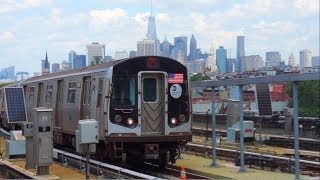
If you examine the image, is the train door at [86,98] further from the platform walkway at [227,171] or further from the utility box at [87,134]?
the utility box at [87,134]

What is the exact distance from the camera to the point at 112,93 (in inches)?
539

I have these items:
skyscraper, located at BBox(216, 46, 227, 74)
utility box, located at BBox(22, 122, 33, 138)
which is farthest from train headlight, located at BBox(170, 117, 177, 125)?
skyscraper, located at BBox(216, 46, 227, 74)

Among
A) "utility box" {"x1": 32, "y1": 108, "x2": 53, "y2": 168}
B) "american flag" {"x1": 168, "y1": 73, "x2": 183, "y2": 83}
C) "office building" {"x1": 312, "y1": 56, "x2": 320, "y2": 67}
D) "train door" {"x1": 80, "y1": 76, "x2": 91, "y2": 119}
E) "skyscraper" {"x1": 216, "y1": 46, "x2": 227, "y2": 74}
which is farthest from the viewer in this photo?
"skyscraper" {"x1": 216, "y1": 46, "x2": 227, "y2": 74}

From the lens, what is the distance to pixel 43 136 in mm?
12383

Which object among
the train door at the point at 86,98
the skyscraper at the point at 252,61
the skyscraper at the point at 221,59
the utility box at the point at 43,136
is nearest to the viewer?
the utility box at the point at 43,136

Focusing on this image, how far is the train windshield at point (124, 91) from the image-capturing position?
13770mm

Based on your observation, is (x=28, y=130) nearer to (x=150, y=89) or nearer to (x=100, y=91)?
(x=100, y=91)

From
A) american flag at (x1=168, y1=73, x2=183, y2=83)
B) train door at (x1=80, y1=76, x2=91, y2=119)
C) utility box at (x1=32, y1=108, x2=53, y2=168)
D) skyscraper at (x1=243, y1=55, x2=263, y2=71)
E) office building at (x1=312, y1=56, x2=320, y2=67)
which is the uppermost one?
skyscraper at (x1=243, y1=55, x2=263, y2=71)

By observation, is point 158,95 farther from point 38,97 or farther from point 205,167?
point 38,97

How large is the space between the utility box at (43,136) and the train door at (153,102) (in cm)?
268

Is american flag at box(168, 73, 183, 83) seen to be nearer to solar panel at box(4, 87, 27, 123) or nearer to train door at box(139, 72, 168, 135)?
train door at box(139, 72, 168, 135)

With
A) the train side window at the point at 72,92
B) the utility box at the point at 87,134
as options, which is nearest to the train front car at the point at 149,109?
the utility box at the point at 87,134

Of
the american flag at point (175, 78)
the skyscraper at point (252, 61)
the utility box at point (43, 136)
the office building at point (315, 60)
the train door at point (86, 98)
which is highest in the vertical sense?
the skyscraper at point (252, 61)

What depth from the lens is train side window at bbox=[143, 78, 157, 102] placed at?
14.2 metres
